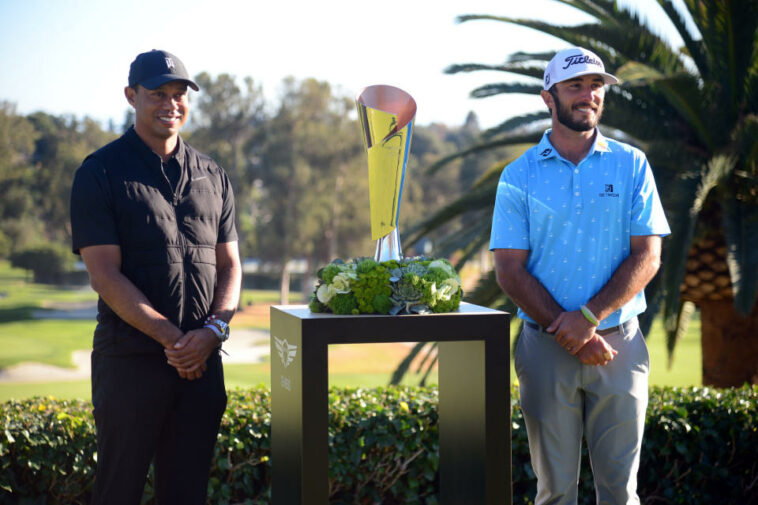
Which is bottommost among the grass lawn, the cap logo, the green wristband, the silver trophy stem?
the grass lawn

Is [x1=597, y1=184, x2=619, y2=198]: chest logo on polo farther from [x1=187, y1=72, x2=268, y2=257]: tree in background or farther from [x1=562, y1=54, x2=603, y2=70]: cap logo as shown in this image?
[x1=187, y1=72, x2=268, y2=257]: tree in background

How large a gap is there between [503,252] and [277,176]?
3164cm

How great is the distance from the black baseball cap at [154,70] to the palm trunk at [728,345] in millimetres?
4562

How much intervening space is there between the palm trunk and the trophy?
3.81m

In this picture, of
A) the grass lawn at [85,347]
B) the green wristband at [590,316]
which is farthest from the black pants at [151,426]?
the grass lawn at [85,347]

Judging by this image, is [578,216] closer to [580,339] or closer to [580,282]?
[580,282]

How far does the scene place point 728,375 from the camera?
5984 mm

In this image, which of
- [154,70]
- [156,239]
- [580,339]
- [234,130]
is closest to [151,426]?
[156,239]

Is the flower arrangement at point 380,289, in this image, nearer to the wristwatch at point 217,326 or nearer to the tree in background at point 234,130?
the wristwatch at point 217,326

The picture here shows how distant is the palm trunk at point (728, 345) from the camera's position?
5.88m

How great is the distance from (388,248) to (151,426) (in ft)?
3.36

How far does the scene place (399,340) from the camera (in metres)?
2.56

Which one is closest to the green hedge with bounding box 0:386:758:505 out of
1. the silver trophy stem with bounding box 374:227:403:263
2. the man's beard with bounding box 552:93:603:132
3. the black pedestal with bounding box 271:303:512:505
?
the black pedestal with bounding box 271:303:512:505

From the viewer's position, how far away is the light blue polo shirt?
2861 mm
